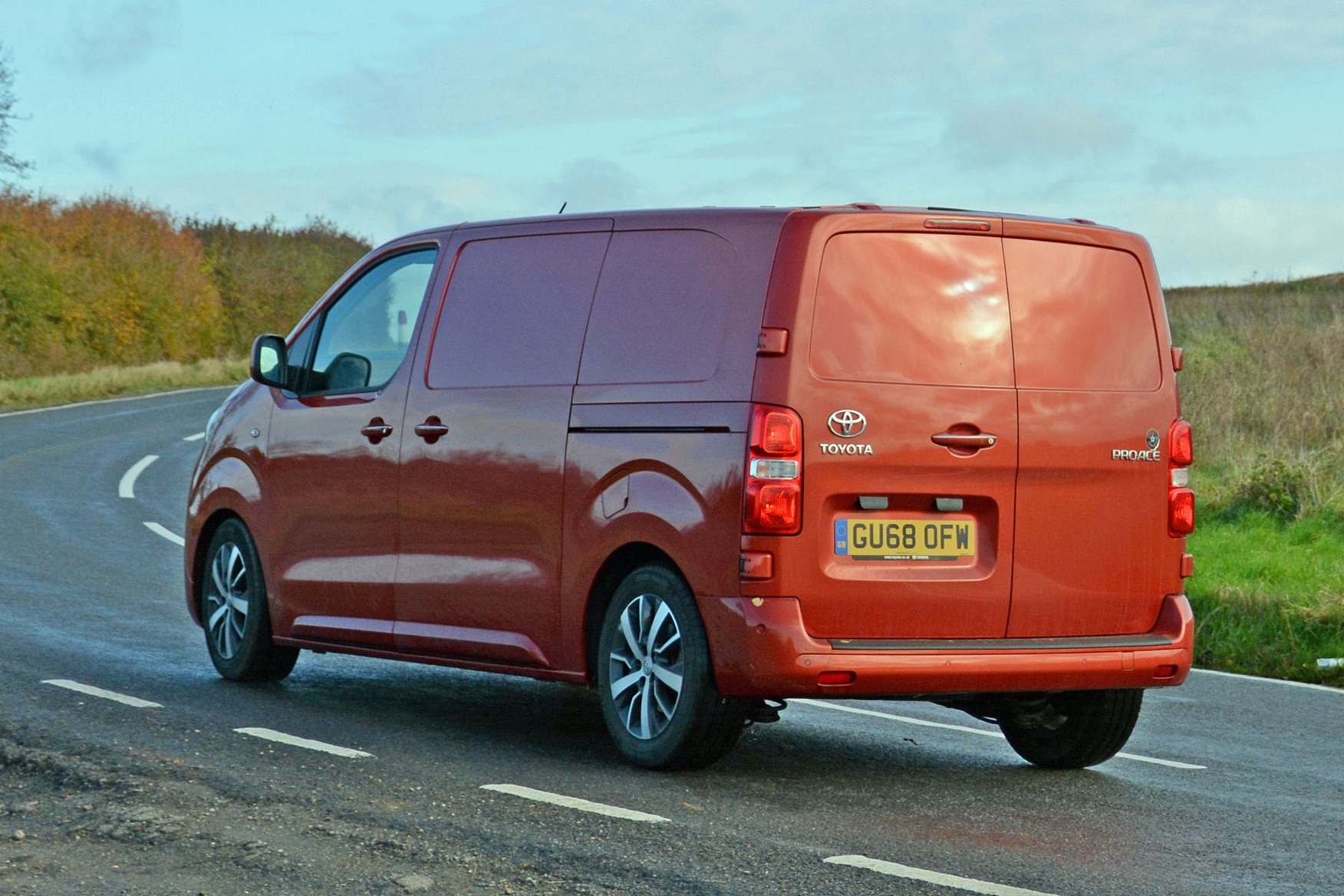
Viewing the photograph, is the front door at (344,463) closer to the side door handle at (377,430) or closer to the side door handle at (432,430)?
the side door handle at (377,430)

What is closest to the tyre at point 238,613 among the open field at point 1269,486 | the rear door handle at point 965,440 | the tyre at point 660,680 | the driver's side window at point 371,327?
the driver's side window at point 371,327

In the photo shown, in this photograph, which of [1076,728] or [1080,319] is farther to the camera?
[1076,728]

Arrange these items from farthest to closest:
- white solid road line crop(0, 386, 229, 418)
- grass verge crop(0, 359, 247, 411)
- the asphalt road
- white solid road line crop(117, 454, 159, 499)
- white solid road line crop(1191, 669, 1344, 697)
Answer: grass verge crop(0, 359, 247, 411) < white solid road line crop(0, 386, 229, 418) < white solid road line crop(117, 454, 159, 499) < white solid road line crop(1191, 669, 1344, 697) < the asphalt road

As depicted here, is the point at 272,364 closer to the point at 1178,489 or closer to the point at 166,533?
the point at 1178,489

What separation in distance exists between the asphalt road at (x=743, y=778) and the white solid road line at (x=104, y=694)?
0.05 meters

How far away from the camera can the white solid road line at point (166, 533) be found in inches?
628

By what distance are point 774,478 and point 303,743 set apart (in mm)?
2268

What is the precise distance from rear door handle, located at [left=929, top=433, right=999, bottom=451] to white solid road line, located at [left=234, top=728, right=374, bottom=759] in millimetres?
2437

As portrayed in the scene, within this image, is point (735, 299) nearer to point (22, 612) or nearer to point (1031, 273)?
point (1031, 273)

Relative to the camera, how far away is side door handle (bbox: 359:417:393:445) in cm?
790

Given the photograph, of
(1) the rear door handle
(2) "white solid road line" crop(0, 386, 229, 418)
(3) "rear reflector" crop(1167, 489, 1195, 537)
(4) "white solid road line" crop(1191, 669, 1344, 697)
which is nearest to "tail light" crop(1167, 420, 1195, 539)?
(3) "rear reflector" crop(1167, 489, 1195, 537)

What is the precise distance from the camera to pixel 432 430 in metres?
7.62


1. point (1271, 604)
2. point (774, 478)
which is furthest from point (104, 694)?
point (1271, 604)

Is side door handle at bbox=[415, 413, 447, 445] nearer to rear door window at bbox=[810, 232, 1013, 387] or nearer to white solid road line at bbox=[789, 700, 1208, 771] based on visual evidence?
rear door window at bbox=[810, 232, 1013, 387]
